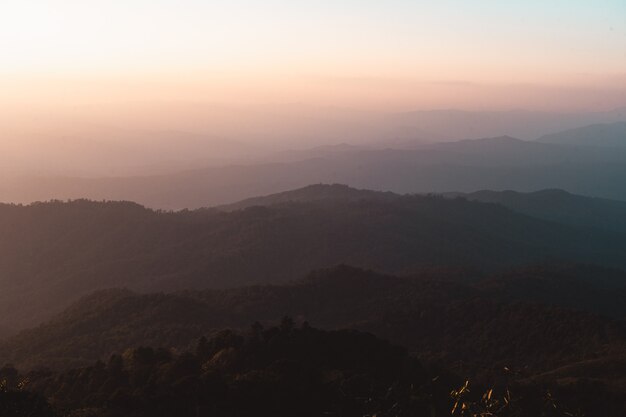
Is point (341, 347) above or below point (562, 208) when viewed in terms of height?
above

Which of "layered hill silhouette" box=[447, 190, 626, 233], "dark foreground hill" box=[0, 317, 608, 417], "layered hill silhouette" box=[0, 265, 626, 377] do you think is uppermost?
"dark foreground hill" box=[0, 317, 608, 417]

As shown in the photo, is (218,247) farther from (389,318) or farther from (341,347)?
(341,347)

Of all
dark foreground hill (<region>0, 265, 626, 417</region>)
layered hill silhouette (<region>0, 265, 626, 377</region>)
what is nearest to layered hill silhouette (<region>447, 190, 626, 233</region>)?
dark foreground hill (<region>0, 265, 626, 417</region>)

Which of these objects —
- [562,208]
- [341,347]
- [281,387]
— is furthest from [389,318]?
[562,208]

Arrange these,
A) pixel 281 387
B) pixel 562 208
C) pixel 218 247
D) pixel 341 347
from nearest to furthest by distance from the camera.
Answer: pixel 281 387 → pixel 341 347 → pixel 218 247 → pixel 562 208

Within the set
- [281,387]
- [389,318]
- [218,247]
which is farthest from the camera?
[218,247]

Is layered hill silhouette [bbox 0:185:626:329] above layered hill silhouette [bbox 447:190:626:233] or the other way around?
above

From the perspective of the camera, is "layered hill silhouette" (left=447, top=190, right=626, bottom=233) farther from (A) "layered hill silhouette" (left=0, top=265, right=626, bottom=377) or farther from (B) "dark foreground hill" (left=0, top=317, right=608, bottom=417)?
(B) "dark foreground hill" (left=0, top=317, right=608, bottom=417)

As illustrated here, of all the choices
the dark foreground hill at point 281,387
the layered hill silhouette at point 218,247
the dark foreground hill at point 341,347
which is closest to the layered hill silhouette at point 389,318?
the dark foreground hill at point 341,347

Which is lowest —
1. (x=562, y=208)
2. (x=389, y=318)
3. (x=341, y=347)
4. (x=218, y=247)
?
(x=562, y=208)
